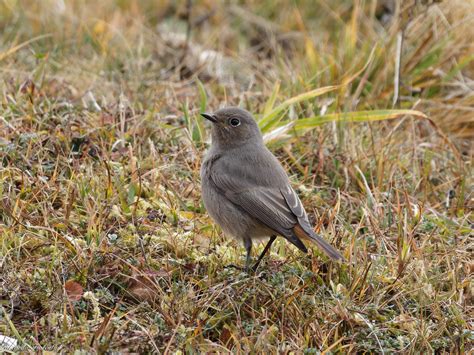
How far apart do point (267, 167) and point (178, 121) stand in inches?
60.3

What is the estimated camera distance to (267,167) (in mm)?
5375

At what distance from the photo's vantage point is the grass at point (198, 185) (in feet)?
→ 14.7

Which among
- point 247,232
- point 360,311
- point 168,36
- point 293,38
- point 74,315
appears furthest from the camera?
point 293,38

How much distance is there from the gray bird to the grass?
0.82ft

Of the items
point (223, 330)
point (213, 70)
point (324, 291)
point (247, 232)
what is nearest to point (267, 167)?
point (247, 232)

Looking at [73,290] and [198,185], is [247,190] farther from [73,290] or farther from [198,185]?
[73,290]

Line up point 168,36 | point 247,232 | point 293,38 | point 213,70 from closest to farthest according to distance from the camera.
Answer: point 247,232 → point 213,70 → point 168,36 → point 293,38

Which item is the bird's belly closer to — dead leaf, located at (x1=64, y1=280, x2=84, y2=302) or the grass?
the grass

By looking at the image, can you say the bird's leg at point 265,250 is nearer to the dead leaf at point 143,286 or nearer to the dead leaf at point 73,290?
the dead leaf at point 143,286

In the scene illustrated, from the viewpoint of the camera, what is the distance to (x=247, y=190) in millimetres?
5215

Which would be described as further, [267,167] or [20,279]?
[267,167]

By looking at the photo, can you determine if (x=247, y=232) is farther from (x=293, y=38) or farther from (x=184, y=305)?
(x=293, y=38)

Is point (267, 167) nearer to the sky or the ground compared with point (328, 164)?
nearer to the sky

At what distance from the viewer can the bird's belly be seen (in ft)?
16.6
